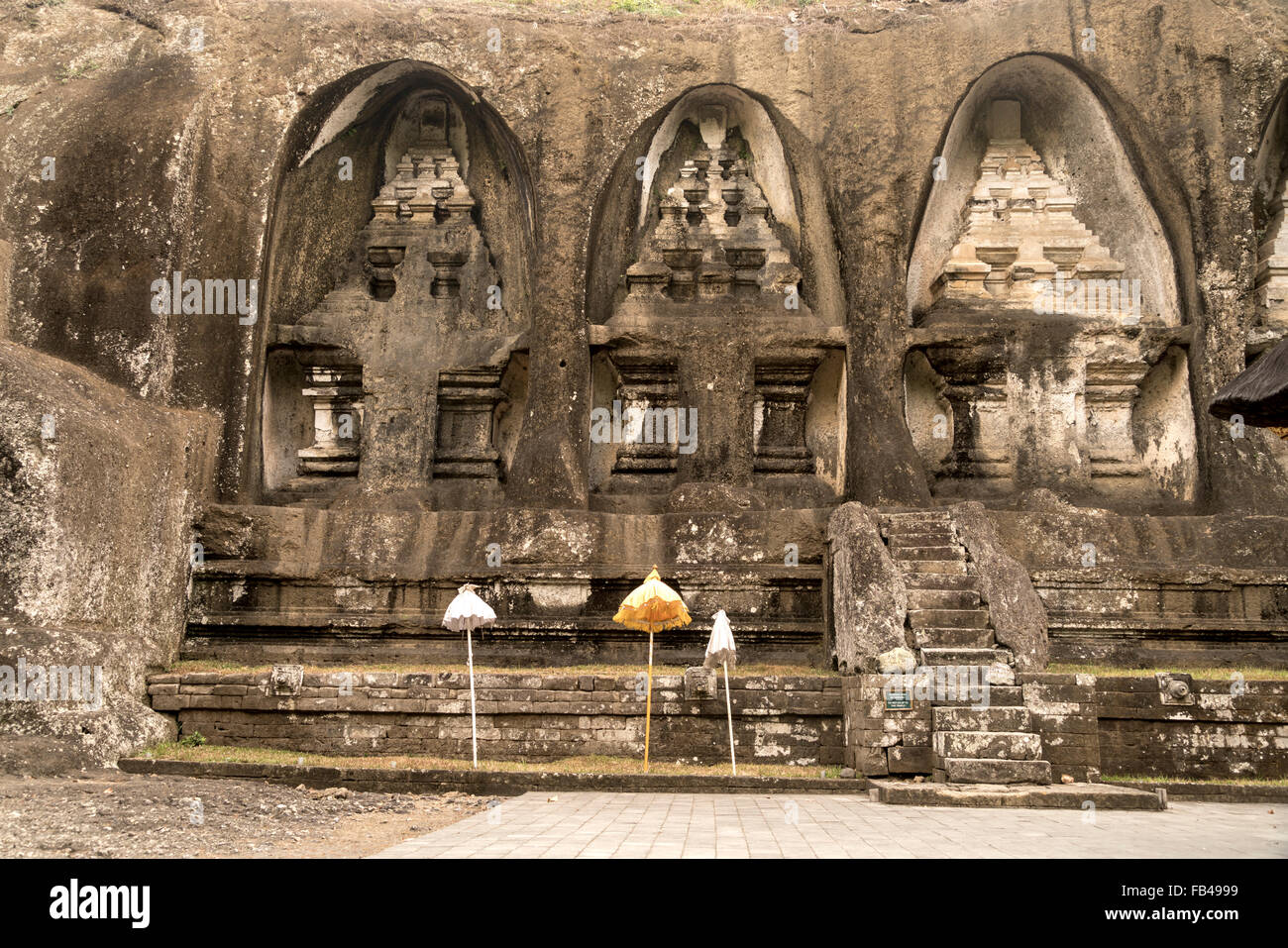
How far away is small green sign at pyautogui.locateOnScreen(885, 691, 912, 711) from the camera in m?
8.04

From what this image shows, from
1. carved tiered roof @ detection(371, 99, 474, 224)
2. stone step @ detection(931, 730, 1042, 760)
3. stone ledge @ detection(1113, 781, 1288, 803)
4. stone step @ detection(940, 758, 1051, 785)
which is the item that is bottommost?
stone ledge @ detection(1113, 781, 1288, 803)

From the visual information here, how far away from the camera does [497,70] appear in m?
12.3

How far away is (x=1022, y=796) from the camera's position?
23.2ft

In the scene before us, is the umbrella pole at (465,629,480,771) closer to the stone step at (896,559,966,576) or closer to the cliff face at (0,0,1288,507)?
the cliff face at (0,0,1288,507)

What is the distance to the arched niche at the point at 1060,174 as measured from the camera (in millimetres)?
12711

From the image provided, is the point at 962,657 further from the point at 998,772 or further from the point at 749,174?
the point at 749,174

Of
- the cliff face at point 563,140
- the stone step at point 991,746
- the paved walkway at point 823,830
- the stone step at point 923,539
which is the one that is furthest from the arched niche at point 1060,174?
the paved walkway at point 823,830

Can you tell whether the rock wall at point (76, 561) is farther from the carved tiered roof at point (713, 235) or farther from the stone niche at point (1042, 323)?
the stone niche at point (1042, 323)

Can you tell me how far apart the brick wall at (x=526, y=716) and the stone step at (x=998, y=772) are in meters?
1.38

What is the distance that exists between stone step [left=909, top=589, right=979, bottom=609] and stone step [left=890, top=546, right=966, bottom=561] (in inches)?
21.0

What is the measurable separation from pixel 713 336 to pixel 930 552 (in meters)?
3.97

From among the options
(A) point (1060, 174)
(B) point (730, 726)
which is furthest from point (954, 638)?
(A) point (1060, 174)

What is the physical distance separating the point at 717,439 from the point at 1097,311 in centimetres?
469

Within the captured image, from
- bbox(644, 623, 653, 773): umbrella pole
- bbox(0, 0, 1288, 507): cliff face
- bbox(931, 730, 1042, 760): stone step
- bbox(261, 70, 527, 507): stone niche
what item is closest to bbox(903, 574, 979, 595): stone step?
bbox(931, 730, 1042, 760): stone step
